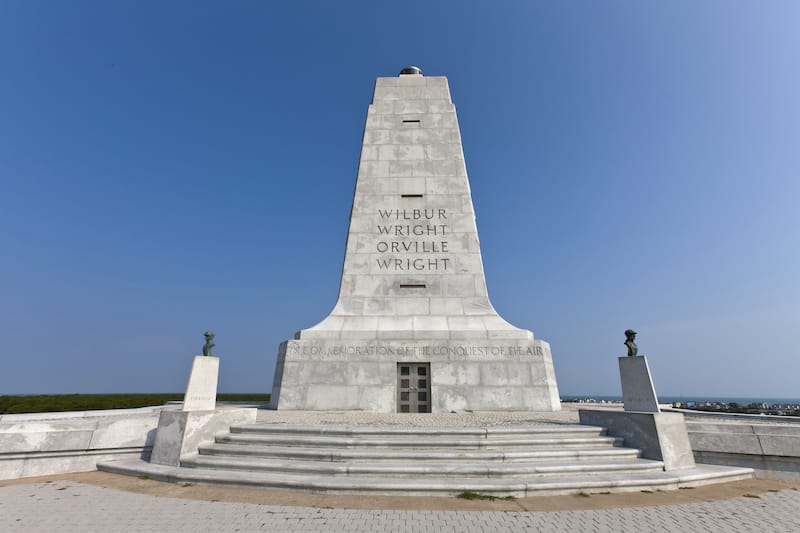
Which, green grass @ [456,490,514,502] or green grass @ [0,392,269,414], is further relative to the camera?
green grass @ [0,392,269,414]

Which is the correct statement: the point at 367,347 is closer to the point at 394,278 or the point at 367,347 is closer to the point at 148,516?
the point at 394,278

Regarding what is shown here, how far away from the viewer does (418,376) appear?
559 inches

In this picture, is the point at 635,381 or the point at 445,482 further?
the point at 635,381

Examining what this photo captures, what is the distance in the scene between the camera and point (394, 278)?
16.8m

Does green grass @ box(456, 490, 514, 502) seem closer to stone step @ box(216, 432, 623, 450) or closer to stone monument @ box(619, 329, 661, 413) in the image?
stone step @ box(216, 432, 623, 450)

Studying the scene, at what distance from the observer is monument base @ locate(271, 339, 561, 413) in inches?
538

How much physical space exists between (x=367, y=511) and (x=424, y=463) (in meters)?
1.78

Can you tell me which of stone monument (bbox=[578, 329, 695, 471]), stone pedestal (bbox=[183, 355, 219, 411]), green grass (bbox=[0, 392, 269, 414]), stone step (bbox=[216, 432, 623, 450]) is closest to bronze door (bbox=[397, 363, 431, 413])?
stone monument (bbox=[578, 329, 695, 471])

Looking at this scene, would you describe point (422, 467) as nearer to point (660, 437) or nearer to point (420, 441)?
point (420, 441)

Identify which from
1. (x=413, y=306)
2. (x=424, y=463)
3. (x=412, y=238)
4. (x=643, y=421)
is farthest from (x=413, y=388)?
(x=643, y=421)

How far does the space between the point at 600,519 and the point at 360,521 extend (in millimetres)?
3384

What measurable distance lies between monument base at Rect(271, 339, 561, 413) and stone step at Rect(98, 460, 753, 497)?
246 inches

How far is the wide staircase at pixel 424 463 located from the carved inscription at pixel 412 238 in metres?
8.95

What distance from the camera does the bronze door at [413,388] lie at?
1383 centimetres
